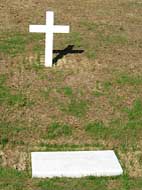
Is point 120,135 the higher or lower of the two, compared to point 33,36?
lower

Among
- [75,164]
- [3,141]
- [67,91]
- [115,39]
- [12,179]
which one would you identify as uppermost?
[115,39]

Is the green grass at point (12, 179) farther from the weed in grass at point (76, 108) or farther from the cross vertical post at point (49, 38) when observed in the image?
the cross vertical post at point (49, 38)

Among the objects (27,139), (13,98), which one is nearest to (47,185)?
(27,139)

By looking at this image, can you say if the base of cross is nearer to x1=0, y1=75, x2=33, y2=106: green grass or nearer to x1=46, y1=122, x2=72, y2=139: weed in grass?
x1=46, y1=122, x2=72, y2=139: weed in grass

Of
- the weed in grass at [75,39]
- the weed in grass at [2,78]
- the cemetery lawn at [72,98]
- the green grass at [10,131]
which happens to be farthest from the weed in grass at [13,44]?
the green grass at [10,131]

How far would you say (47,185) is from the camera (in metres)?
6.34

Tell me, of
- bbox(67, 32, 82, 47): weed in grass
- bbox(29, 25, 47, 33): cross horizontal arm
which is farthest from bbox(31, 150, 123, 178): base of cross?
bbox(67, 32, 82, 47): weed in grass

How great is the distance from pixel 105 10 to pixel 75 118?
768 cm

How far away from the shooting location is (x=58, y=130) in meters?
7.82

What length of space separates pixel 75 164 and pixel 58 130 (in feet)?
3.96

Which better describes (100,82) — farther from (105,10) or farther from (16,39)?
(105,10)

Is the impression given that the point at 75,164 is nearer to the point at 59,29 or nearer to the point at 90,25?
the point at 59,29

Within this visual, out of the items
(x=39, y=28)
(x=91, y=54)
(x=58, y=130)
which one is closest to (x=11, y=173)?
(x=58, y=130)

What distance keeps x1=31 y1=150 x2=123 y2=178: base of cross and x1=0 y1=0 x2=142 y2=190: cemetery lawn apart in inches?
3.8
